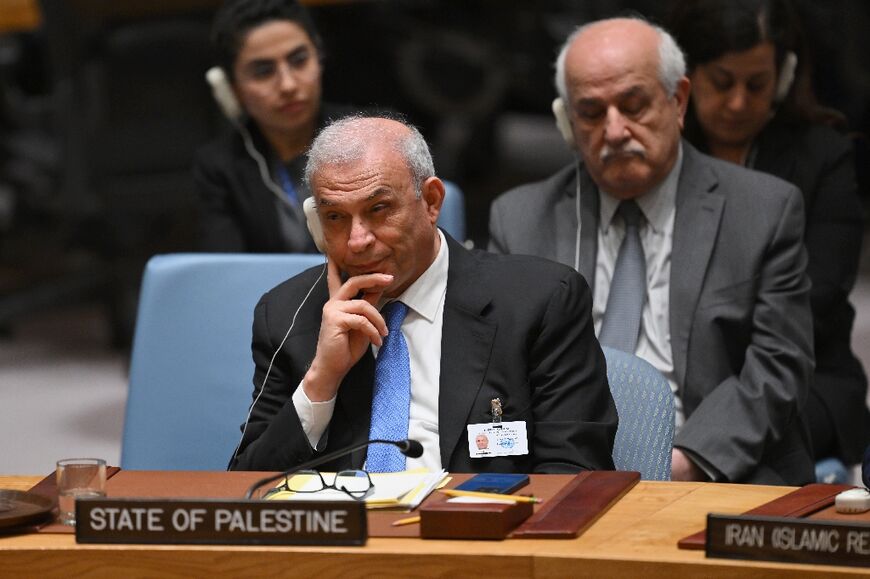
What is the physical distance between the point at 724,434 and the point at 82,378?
11.1 ft

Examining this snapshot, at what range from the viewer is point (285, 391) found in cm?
265

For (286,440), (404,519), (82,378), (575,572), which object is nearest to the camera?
(575,572)

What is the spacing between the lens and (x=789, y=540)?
1.85m

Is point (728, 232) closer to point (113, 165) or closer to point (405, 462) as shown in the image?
point (405, 462)

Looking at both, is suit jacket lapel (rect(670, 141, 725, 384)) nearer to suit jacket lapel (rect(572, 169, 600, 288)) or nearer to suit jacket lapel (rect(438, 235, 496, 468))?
suit jacket lapel (rect(572, 169, 600, 288))

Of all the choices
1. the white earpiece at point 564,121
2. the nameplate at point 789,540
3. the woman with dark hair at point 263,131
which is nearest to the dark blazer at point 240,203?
the woman with dark hair at point 263,131

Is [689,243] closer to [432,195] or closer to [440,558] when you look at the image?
[432,195]

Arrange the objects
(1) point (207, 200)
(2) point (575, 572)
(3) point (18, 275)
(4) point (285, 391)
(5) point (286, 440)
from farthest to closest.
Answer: (3) point (18, 275), (1) point (207, 200), (4) point (285, 391), (5) point (286, 440), (2) point (575, 572)

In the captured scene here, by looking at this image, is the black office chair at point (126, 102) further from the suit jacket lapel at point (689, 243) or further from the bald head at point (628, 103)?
the suit jacket lapel at point (689, 243)

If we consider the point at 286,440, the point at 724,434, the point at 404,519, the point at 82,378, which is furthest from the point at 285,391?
the point at 82,378

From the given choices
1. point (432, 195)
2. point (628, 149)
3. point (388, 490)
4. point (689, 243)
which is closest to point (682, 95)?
point (628, 149)

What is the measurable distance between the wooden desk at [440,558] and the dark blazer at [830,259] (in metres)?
1.32

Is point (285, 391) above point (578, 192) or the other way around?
the other way around

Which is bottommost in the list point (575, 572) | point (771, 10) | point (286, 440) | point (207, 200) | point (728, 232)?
point (575, 572)
